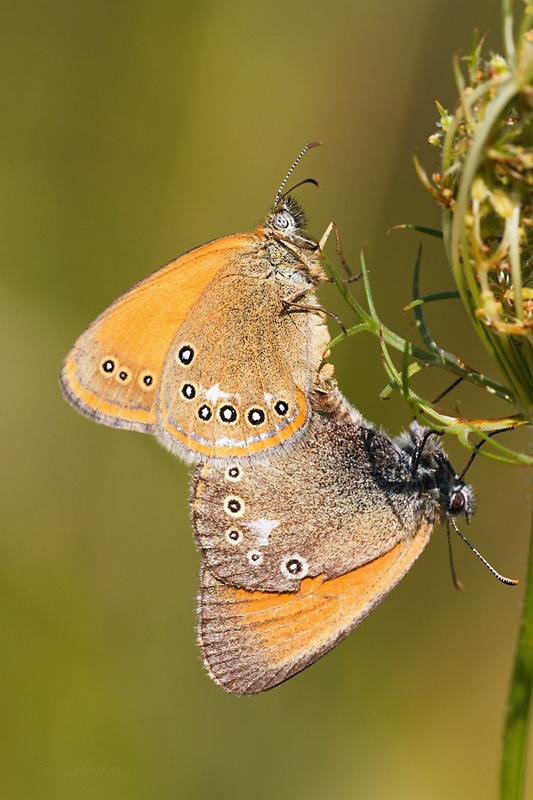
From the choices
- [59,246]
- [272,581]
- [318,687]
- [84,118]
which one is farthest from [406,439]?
[84,118]

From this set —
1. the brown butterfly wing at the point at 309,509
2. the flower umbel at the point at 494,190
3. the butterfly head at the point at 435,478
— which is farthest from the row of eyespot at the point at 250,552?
the flower umbel at the point at 494,190

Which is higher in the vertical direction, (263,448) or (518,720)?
(263,448)

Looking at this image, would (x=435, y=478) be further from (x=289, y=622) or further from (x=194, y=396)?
(x=194, y=396)

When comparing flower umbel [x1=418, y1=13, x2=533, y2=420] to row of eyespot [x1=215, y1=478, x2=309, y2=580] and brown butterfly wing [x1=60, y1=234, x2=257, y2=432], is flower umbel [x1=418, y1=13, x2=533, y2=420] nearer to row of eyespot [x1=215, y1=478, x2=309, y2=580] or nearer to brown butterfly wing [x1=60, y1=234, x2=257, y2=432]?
row of eyespot [x1=215, y1=478, x2=309, y2=580]

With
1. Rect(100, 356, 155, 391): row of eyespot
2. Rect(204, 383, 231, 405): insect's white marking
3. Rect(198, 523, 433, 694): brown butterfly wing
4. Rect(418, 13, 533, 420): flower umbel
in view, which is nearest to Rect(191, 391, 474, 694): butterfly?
Rect(198, 523, 433, 694): brown butterfly wing

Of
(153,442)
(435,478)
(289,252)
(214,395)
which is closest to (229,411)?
(214,395)

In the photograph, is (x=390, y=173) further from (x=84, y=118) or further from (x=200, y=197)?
(x=84, y=118)

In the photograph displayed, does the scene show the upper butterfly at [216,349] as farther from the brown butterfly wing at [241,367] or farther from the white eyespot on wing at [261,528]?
the white eyespot on wing at [261,528]

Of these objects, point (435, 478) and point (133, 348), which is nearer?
point (435, 478)
